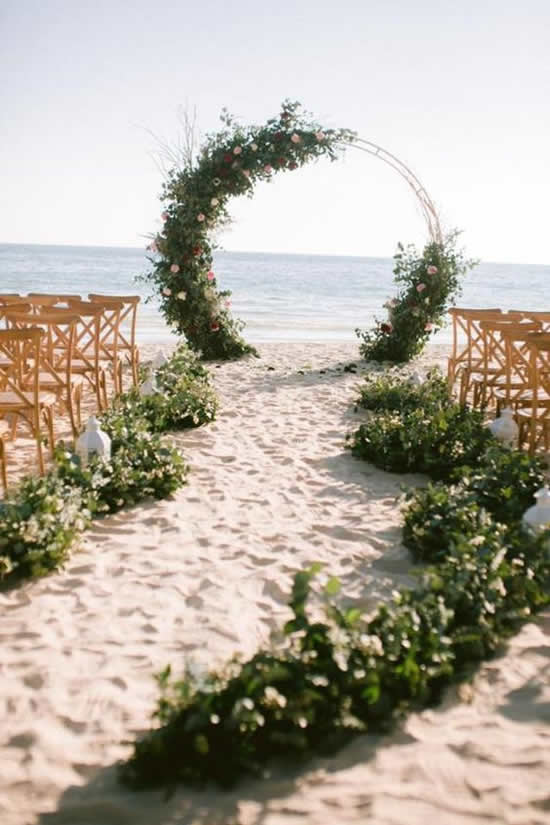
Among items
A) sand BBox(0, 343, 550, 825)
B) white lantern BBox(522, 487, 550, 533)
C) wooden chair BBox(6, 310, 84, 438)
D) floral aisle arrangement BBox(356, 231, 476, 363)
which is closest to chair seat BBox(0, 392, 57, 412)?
wooden chair BBox(6, 310, 84, 438)

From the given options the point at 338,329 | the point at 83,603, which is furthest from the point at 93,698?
the point at 338,329

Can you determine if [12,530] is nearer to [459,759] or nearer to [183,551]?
[183,551]

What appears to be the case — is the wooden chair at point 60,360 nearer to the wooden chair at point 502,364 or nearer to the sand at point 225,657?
the sand at point 225,657

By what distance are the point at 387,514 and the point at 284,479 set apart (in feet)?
2.93

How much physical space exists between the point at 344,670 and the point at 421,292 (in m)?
8.35

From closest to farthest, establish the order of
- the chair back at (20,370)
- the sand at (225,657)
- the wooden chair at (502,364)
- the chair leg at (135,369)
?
1. the sand at (225,657)
2. the chair back at (20,370)
3. the wooden chair at (502,364)
4. the chair leg at (135,369)

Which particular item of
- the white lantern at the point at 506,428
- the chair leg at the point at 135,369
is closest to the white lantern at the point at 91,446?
the chair leg at the point at 135,369

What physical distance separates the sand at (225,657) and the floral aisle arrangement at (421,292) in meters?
5.32

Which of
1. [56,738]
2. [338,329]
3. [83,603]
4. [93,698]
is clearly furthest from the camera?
[338,329]

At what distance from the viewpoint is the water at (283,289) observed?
58.8 feet

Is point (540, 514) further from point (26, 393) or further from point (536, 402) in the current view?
point (26, 393)

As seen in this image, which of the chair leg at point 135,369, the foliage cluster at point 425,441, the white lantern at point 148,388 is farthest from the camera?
the chair leg at point 135,369

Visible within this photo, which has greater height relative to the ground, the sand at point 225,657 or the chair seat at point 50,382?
the chair seat at point 50,382

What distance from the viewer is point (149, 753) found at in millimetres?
2191
